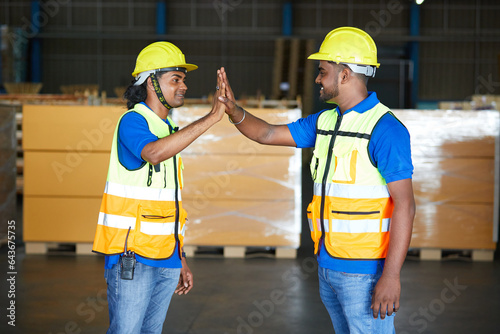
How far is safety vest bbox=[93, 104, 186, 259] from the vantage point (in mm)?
2449

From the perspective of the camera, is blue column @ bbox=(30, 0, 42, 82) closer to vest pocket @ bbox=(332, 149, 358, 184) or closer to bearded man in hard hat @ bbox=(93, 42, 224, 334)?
bearded man in hard hat @ bbox=(93, 42, 224, 334)

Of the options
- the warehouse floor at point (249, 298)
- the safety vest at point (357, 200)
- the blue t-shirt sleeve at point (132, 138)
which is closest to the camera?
the safety vest at point (357, 200)

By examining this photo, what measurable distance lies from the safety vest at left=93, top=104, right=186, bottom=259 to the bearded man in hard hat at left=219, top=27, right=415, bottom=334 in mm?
651

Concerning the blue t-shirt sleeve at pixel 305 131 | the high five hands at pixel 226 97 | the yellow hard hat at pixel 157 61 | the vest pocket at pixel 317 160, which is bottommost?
the vest pocket at pixel 317 160

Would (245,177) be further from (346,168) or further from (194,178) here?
(346,168)

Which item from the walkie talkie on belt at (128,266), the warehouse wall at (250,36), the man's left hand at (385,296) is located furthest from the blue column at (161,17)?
the man's left hand at (385,296)

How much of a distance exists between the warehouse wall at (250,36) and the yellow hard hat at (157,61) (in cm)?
1874

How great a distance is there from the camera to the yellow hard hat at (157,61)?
2.63 meters

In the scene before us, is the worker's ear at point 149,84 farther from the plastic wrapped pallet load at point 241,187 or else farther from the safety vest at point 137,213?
the plastic wrapped pallet load at point 241,187

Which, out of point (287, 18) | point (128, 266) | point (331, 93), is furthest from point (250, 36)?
point (128, 266)

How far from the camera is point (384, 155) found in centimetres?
218

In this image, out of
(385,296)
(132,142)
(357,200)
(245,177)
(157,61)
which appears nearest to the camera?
(385,296)

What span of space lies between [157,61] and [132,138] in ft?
1.46

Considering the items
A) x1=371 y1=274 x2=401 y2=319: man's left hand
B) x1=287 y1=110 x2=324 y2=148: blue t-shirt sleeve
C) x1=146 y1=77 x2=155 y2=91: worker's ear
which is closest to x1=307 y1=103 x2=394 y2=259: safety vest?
x1=371 y1=274 x2=401 y2=319: man's left hand
